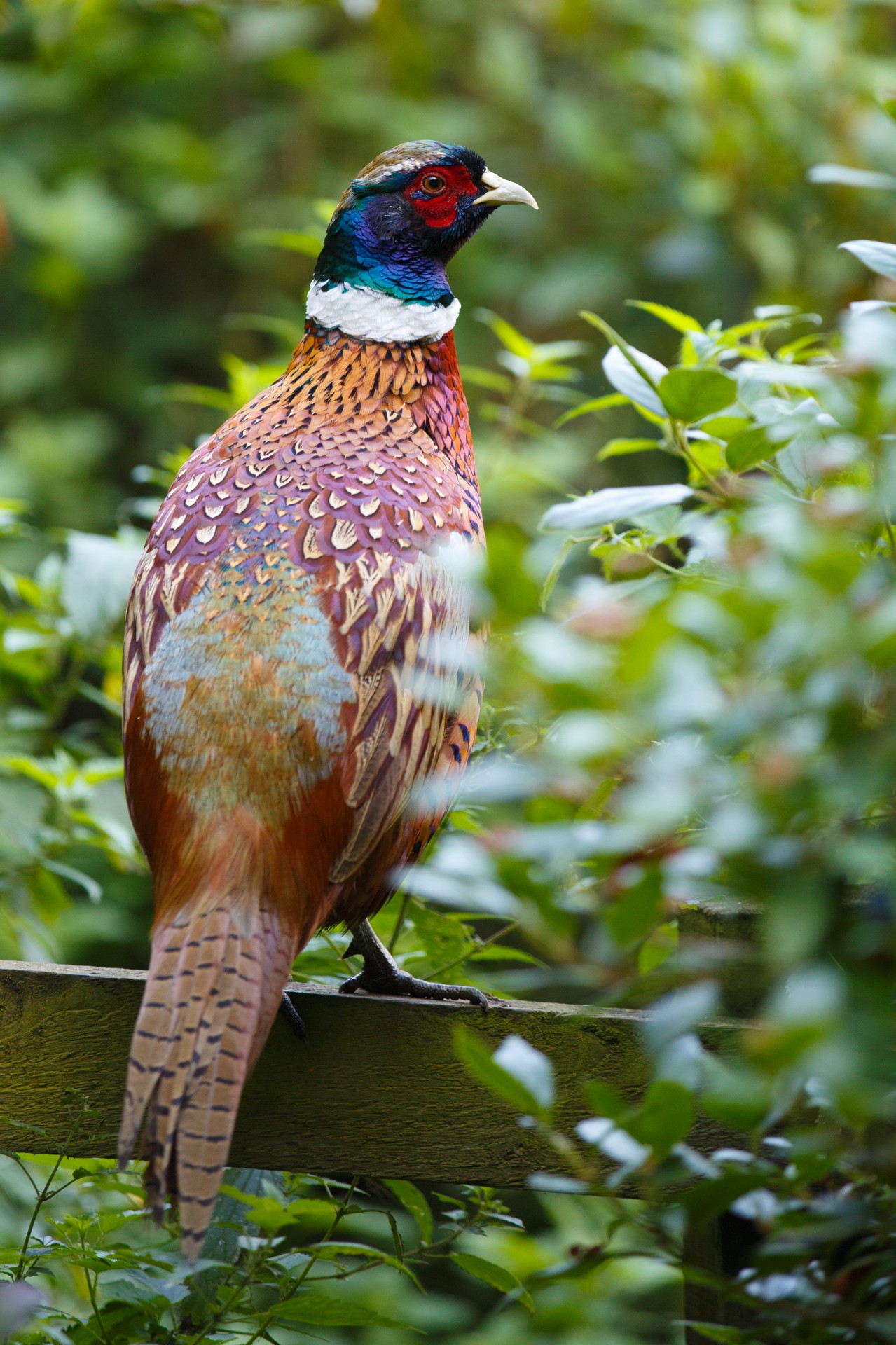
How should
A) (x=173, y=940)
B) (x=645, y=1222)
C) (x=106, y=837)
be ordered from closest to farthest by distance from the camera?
(x=645, y=1222), (x=173, y=940), (x=106, y=837)

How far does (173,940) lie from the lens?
1.31 metres

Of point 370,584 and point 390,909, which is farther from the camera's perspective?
point 390,909

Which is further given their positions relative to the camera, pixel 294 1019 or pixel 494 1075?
pixel 294 1019

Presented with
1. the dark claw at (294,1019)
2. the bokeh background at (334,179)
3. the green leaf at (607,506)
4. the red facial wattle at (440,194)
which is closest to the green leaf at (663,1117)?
the green leaf at (607,506)

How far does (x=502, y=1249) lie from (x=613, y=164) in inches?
129

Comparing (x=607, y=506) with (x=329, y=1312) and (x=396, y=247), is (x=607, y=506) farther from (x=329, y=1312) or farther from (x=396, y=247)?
(x=396, y=247)

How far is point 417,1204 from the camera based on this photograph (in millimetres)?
1513

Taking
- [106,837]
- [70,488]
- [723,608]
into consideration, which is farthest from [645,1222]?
[70,488]

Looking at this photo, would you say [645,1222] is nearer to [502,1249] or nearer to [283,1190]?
[283,1190]

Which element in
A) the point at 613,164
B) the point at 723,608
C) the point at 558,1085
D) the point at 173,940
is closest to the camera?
the point at 723,608

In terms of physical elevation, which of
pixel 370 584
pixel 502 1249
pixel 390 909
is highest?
pixel 370 584

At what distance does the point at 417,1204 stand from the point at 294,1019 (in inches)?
10.5

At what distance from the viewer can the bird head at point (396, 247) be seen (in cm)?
188

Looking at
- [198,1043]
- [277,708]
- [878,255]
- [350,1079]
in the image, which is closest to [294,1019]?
[350,1079]
